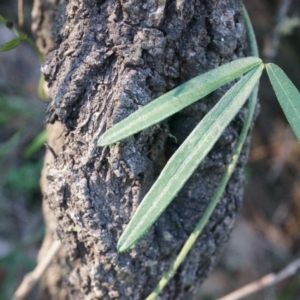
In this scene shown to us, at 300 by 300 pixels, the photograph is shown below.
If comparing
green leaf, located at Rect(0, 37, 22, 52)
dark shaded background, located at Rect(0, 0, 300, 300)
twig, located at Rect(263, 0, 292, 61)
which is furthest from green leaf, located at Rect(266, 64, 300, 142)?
dark shaded background, located at Rect(0, 0, 300, 300)

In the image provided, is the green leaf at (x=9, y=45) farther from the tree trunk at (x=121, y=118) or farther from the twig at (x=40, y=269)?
the twig at (x=40, y=269)

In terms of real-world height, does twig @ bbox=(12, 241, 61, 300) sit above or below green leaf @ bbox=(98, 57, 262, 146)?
below

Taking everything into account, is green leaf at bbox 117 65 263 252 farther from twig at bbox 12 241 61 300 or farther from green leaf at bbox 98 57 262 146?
twig at bbox 12 241 61 300

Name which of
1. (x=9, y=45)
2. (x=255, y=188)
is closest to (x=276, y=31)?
(x=255, y=188)

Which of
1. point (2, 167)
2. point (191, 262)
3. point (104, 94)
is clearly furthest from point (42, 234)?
point (104, 94)

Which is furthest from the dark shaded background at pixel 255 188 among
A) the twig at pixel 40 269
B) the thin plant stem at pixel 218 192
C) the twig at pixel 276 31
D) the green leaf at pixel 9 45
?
the thin plant stem at pixel 218 192

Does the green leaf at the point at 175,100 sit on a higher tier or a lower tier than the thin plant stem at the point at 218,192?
higher
